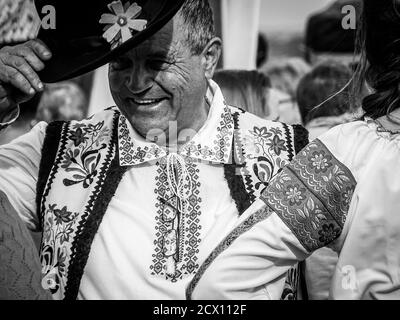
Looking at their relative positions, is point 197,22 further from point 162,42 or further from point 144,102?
point 144,102

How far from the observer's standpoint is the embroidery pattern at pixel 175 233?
7.62 ft

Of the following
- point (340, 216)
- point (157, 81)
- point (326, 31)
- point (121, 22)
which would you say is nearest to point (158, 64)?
point (157, 81)

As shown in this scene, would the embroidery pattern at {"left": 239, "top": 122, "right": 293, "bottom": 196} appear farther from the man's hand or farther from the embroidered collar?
the man's hand

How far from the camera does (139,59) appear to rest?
7.98 feet

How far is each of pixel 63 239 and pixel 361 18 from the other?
1112 mm

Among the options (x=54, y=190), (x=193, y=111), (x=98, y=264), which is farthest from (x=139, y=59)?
(x=98, y=264)

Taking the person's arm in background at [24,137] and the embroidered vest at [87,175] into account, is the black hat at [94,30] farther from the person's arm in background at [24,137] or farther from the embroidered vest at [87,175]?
the embroidered vest at [87,175]

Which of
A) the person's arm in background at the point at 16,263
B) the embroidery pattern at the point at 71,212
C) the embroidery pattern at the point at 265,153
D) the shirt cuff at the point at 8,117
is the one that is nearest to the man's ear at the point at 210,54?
the embroidery pattern at the point at 265,153

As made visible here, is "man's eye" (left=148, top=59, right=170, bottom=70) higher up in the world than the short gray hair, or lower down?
lower down

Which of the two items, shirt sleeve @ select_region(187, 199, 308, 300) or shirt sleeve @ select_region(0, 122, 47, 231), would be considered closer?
shirt sleeve @ select_region(187, 199, 308, 300)

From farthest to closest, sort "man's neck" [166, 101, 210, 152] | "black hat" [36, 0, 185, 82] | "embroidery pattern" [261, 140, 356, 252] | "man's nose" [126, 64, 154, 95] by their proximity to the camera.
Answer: "man's neck" [166, 101, 210, 152] → "man's nose" [126, 64, 154, 95] → "black hat" [36, 0, 185, 82] → "embroidery pattern" [261, 140, 356, 252]

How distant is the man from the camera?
2.32 m

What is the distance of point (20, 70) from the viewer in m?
2.31

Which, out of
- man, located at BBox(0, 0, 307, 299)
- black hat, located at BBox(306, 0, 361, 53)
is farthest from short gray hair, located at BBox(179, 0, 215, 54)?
black hat, located at BBox(306, 0, 361, 53)
